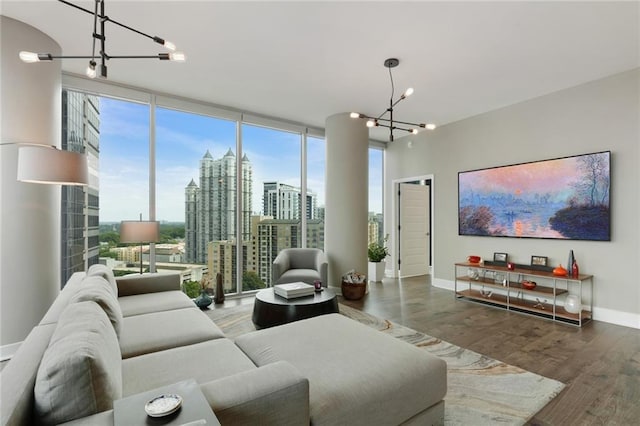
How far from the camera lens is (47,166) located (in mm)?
2311

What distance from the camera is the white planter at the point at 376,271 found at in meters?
6.06

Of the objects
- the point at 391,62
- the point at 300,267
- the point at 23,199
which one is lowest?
the point at 300,267

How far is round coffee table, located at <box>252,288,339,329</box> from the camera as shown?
119 inches

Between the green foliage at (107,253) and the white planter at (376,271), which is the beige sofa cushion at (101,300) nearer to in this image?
the green foliage at (107,253)

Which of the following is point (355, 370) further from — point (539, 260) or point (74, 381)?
point (539, 260)

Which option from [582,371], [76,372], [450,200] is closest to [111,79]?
[76,372]

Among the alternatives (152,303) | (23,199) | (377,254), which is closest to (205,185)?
(23,199)

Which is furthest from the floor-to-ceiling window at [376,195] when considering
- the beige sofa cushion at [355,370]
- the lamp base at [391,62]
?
the beige sofa cushion at [355,370]

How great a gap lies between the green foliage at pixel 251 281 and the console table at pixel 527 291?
320cm

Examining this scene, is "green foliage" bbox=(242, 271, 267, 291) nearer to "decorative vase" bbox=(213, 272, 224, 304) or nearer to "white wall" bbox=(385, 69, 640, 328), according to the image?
"decorative vase" bbox=(213, 272, 224, 304)

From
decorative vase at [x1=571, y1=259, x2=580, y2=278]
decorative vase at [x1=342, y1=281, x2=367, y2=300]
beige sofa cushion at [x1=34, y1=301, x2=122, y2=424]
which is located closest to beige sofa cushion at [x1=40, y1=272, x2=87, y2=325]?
beige sofa cushion at [x1=34, y1=301, x2=122, y2=424]

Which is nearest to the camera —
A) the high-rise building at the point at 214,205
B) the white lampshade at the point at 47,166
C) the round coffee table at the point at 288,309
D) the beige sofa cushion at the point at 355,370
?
the beige sofa cushion at the point at 355,370

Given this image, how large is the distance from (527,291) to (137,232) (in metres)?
4.98

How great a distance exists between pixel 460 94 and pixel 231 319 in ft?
14.2
